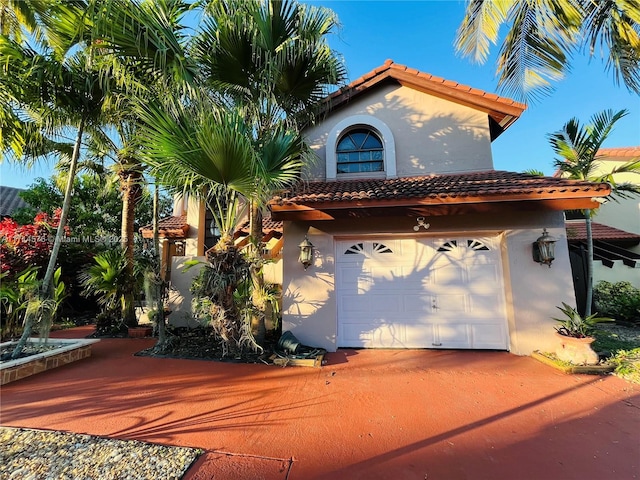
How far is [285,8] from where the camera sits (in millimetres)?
5598

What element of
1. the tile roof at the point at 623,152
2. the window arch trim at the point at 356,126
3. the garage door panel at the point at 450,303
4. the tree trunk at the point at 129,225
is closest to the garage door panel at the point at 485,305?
the garage door panel at the point at 450,303

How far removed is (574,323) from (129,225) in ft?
41.1

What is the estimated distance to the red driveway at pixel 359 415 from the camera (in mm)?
2809

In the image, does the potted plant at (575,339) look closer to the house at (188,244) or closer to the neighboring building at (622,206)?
the house at (188,244)

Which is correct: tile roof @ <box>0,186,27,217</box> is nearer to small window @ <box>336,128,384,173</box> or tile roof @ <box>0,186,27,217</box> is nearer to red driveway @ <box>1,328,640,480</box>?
red driveway @ <box>1,328,640,480</box>

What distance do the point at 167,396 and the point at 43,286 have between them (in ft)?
13.2

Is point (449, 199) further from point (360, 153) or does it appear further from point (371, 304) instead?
point (360, 153)

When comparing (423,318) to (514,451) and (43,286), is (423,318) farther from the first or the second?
(43,286)

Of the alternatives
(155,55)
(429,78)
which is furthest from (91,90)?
(429,78)

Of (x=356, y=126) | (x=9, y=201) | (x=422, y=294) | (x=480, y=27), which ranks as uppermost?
(x=480, y=27)

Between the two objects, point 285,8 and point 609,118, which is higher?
point 285,8

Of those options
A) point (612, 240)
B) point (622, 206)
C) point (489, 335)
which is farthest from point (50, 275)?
point (622, 206)

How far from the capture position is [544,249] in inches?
232

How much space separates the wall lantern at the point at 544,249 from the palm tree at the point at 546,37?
169 inches
